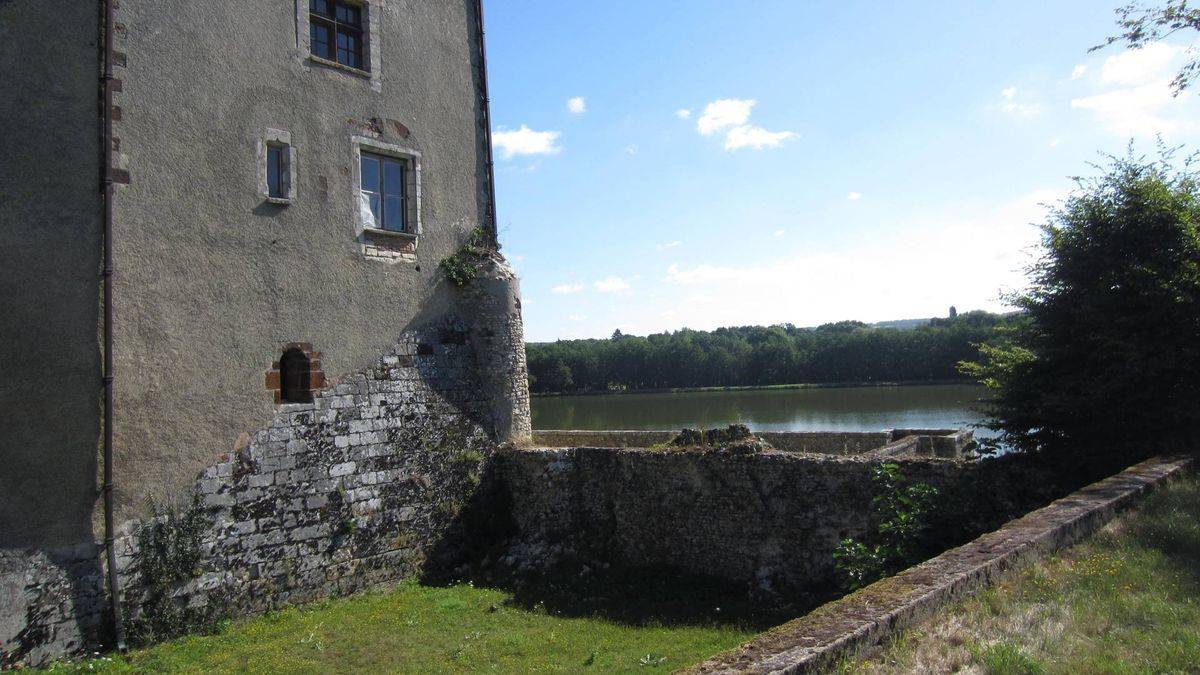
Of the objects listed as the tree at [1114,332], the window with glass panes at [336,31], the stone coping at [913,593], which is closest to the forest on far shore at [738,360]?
the window with glass panes at [336,31]

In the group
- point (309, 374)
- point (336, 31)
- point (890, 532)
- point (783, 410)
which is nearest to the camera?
point (890, 532)

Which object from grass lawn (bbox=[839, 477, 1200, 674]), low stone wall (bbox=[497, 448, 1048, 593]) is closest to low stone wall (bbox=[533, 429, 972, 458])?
low stone wall (bbox=[497, 448, 1048, 593])

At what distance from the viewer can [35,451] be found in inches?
302

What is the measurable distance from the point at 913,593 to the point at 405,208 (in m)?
9.56

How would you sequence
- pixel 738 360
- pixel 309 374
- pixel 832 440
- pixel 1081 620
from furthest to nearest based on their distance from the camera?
pixel 738 360
pixel 832 440
pixel 309 374
pixel 1081 620

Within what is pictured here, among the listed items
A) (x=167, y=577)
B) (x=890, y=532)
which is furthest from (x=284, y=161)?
(x=890, y=532)

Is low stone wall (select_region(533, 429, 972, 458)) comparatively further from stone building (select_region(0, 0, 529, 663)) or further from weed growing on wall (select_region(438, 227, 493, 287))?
weed growing on wall (select_region(438, 227, 493, 287))

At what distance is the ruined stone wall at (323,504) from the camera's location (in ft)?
25.2

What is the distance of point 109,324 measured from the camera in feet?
27.1

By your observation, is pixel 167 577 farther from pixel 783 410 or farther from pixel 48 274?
pixel 783 410

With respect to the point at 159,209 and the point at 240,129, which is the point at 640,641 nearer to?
the point at 159,209

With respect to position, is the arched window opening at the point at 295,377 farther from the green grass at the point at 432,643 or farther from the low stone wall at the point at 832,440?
the low stone wall at the point at 832,440

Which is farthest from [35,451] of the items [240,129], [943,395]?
[943,395]

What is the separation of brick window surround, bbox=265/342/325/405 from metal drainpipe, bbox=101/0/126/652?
6.23 ft
